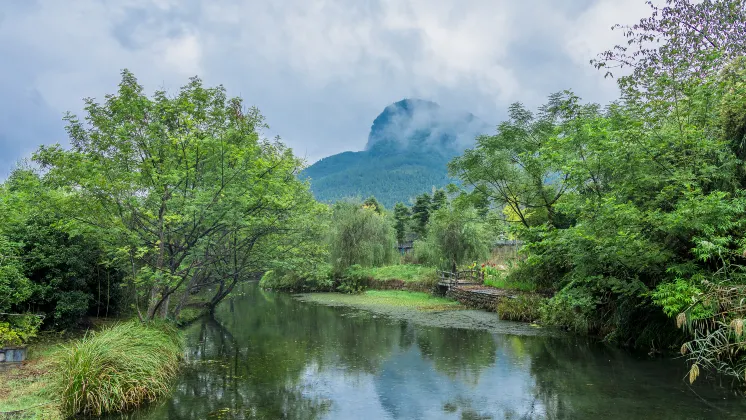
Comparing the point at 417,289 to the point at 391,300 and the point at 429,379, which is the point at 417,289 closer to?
the point at 391,300

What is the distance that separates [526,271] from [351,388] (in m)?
13.1

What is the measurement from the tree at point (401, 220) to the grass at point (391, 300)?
1863cm

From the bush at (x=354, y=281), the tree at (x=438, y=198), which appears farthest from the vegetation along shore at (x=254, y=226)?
the tree at (x=438, y=198)

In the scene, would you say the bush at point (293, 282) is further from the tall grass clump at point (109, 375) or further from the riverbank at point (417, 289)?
the tall grass clump at point (109, 375)

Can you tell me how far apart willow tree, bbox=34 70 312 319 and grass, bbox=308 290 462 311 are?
1307 centimetres

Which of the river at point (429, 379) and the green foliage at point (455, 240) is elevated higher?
the green foliage at point (455, 240)

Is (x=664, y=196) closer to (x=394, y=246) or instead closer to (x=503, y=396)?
(x=503, y=396)

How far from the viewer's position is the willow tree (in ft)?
39.9

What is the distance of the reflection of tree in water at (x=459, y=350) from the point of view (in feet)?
39.1

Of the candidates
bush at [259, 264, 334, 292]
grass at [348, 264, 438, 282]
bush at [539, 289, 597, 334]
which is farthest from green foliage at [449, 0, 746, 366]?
bush at [259, 264, 334, 292]

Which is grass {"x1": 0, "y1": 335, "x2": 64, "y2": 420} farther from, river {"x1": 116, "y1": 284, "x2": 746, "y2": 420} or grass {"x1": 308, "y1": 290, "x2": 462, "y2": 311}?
grass {"x1": 308, "y1": 290, "x2": 462, "y2": 311}

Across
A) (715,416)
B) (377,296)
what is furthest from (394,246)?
(715,416)

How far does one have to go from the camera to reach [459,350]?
14.3 meters

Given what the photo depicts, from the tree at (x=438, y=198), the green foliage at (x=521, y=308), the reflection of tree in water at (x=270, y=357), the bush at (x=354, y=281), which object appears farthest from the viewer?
the tree at (x=438, y=198)
